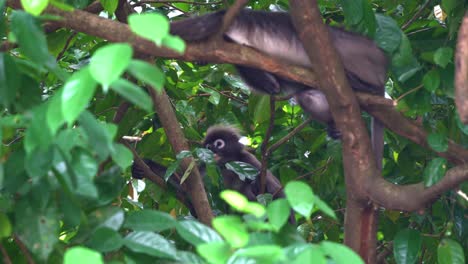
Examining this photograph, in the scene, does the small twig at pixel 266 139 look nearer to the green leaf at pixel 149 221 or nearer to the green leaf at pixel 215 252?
the green leaf at pixel 149 221

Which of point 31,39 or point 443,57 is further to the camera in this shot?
point 443,57

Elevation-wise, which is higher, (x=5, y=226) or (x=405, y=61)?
(x=5, y=226)

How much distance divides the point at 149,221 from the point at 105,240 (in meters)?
0.19

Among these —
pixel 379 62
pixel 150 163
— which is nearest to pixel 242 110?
pixel 150 163

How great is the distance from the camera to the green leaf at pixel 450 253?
3.31 metres

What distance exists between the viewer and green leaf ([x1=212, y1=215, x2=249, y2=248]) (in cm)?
174

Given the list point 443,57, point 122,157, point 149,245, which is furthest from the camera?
point 443,57

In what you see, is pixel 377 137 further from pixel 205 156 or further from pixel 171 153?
pixel 171 153

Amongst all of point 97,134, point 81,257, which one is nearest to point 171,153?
point 97,134

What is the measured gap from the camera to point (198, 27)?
162 inches

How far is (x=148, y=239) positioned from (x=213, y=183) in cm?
252

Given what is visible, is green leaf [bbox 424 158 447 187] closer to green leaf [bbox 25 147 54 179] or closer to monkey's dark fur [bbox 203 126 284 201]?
green leaf [bbox 25 147 54 179]

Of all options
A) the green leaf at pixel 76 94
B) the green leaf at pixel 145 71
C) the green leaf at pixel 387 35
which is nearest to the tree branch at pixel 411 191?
the green leaf at pixel 387 35

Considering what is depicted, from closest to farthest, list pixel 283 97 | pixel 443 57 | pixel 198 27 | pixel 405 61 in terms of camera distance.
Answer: pixel 443 57, pixel 405 61, pixel 198 27, pixel 283 97
